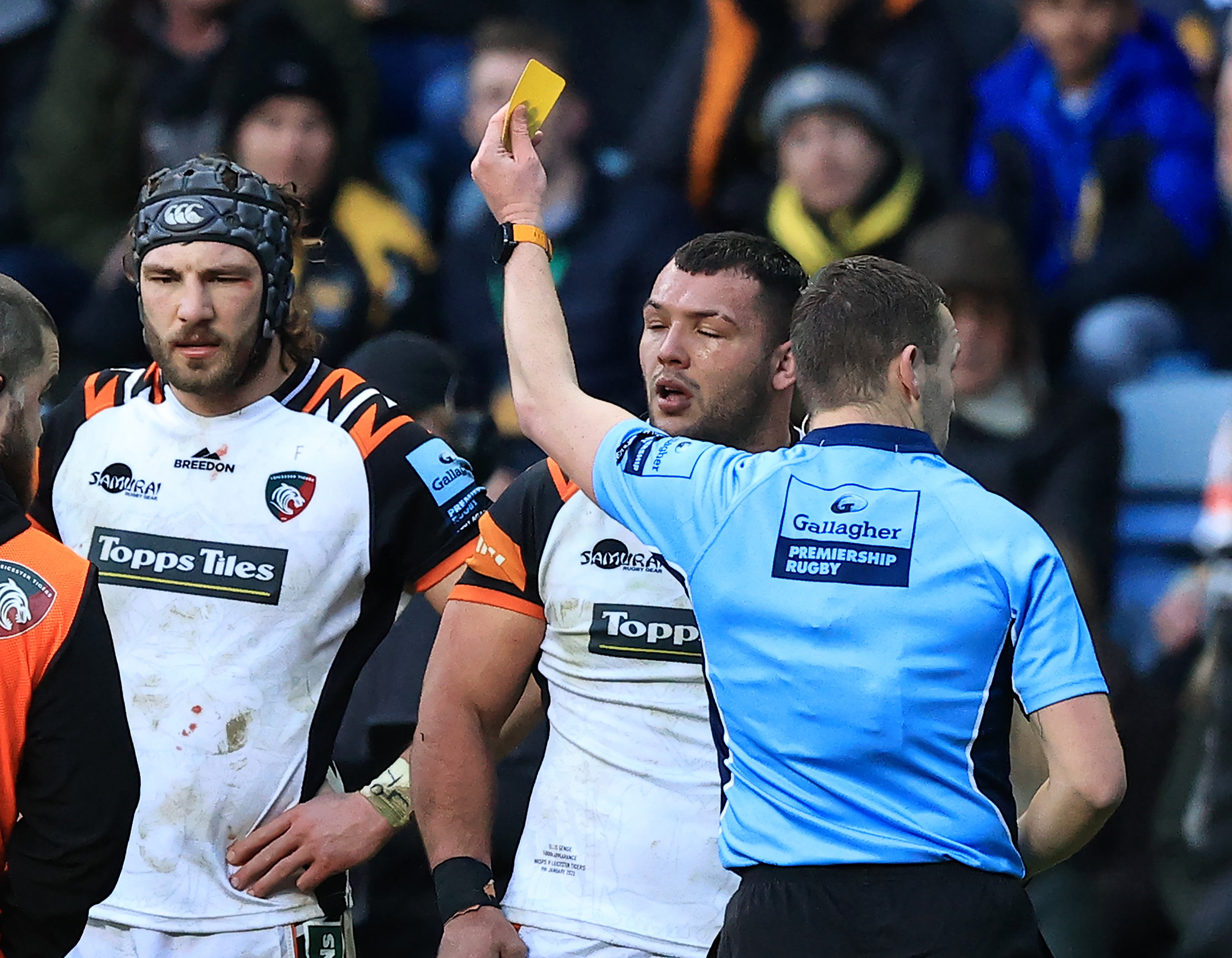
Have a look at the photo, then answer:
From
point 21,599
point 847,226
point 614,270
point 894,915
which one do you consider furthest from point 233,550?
point 847,226

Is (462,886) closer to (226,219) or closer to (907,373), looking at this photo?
(907,373)

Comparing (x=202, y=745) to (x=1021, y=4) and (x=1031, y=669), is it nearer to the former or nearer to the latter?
(x=1031, y=669)

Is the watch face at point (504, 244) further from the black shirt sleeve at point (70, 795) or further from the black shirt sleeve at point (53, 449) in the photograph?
the black shirt sleeve at point (53, 449)

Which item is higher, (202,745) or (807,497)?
(807,497)

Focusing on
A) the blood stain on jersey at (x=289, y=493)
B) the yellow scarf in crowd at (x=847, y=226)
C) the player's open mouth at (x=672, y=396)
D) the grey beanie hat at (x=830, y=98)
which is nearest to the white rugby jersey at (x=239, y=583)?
the blood stain on jersey at (x=289, y=493)

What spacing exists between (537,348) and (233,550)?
1056mm

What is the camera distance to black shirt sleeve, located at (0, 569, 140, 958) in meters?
3.30

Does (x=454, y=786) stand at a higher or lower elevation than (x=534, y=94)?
lower

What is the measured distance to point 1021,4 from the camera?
25.6 ft

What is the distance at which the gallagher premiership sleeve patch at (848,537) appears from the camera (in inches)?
127

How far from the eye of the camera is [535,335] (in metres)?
3.62

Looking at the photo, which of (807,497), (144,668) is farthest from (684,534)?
(144,668)

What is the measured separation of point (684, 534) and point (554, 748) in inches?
36.5

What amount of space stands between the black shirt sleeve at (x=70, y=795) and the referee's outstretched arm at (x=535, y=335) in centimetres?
87
